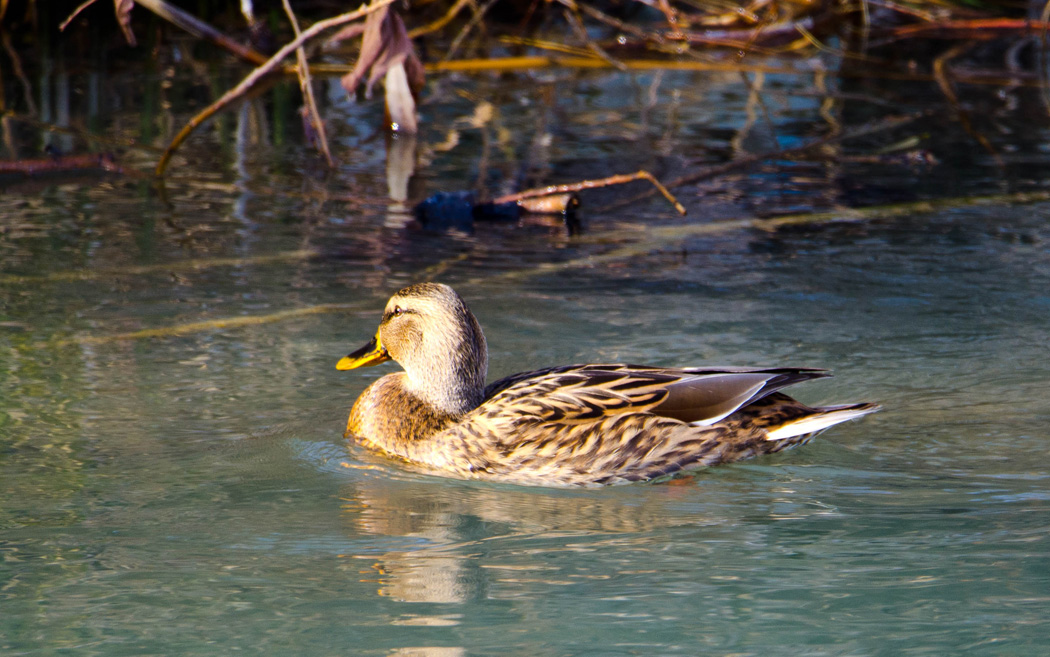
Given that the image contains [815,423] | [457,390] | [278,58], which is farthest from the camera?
[278,58]

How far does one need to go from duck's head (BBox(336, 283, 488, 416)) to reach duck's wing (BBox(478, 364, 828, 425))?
258 mm

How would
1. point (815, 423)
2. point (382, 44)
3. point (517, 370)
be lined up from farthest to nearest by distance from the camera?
point (382, 44)
point (517, 370)
point (815, 423)

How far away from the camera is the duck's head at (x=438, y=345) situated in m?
5.95

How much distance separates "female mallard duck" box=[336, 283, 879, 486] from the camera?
564cm

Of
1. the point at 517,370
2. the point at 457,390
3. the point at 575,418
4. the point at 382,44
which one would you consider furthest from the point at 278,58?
the point at 575,418

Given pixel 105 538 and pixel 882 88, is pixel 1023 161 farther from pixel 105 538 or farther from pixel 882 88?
pixel 105 538

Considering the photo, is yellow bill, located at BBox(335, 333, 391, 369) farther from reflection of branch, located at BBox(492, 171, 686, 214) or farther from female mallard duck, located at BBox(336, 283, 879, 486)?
reflection of branch, located at BBox(492, 171, 686, 214)

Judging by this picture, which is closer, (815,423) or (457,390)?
(815,423)

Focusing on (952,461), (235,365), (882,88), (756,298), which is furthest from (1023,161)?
(235,365)

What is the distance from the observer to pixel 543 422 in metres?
5.70

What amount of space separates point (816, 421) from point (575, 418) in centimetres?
96

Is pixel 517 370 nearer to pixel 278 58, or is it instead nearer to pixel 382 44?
pixel 382 44

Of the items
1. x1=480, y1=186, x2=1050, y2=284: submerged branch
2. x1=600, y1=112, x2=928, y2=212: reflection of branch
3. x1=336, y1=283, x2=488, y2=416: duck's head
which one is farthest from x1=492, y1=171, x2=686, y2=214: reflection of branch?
x1=336, y1=283, x2=488, y2=416: duck's head

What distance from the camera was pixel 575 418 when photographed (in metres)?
5.71
